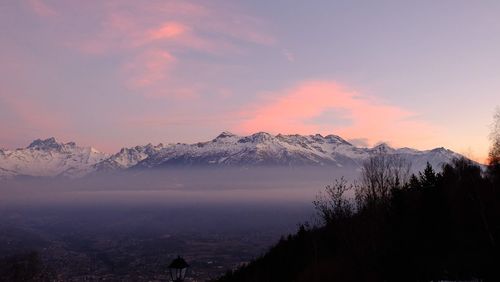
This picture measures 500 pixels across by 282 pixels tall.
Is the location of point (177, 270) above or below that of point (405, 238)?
above

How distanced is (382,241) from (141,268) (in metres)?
172

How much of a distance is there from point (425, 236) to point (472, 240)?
12.4 ft

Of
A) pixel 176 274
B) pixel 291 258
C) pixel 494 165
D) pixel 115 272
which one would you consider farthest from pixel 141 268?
pixel 176 274

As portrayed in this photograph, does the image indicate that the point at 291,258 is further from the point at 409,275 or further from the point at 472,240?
the point at 409,275

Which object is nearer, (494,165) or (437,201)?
(437,201)

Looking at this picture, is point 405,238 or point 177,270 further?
point 405,238

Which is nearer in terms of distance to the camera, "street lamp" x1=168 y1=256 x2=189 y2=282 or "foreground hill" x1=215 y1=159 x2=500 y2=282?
"street lamp" x1=168 y1=256 x2=189 y2=282

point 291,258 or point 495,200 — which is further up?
point 495,200

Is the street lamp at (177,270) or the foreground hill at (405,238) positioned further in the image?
the foreground hill at (405,238)

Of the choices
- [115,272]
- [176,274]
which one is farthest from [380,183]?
[115,272]

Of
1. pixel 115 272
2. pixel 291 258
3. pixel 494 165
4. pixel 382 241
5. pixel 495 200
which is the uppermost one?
pixel 494 165

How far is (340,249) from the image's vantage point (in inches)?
1649

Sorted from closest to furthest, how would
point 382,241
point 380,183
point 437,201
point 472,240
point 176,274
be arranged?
point 176,274 < point 382,241 < point 472,240 < point 437,201 < point 380,183

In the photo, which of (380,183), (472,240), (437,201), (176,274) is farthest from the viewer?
(380,183)
